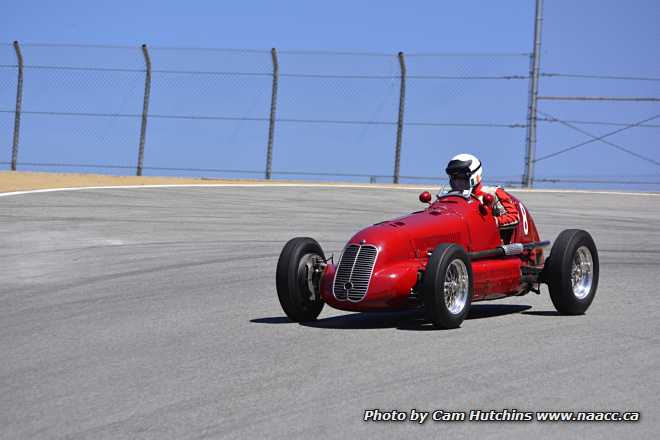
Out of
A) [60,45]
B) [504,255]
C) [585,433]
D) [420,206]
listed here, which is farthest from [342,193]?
[585,433]

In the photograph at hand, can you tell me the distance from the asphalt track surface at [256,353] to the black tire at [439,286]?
0.47 ft

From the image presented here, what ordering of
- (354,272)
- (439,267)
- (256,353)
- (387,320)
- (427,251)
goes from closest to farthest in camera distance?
(256,353)
(439,267)
(354,272)
(427,251)
(387,320)

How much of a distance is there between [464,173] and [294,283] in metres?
1.99

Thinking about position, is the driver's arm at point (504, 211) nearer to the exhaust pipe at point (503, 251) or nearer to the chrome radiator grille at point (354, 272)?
the exhaust pipe at point (503, 251)

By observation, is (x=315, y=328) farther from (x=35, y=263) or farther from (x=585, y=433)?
(x=35, y=263)

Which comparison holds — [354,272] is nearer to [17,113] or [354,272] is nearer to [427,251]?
[427,251]

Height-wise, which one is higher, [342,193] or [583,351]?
[342,193]

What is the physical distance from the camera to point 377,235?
9.98m

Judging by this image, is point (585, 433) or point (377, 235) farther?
point (377, 235)

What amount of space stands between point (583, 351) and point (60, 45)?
20.9 metres

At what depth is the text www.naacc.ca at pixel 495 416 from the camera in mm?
6535

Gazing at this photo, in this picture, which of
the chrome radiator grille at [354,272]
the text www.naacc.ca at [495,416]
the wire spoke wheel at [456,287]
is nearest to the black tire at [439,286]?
the wire spoke wheel at [456,287]

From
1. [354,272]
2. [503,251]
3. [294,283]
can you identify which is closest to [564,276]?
[503,251]

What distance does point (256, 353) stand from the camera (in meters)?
8.71
